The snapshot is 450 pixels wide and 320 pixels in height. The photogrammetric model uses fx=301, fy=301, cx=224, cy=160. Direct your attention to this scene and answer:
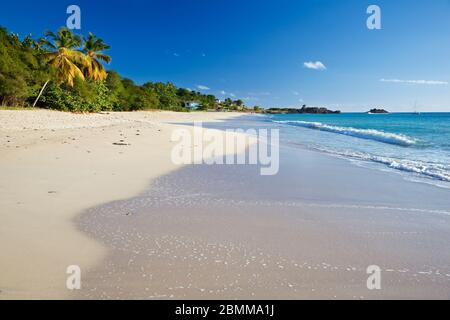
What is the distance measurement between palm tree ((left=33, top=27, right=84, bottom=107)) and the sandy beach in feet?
100

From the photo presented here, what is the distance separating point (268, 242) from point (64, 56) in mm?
37252

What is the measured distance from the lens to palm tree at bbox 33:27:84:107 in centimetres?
3291

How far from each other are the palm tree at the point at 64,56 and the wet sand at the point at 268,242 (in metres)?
32.7

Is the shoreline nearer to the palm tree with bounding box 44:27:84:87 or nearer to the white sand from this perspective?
the white sand

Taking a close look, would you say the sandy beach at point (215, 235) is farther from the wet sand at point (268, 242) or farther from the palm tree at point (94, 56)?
the palm tree at point (94, 56)

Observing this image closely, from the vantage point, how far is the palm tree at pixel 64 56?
108ft

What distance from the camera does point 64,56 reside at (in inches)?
1316

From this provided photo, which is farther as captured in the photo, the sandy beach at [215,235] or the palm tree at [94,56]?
the palm tree at [94,56]

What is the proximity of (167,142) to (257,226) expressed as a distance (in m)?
9.15

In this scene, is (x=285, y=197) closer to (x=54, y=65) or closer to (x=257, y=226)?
(x=257, y=226)

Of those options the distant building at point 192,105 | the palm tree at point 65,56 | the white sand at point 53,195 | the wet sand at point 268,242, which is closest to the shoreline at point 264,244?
the wet sand at point 268,242

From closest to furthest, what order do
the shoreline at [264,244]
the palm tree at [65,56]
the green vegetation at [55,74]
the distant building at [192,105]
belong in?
the shoreline at [264,244] → the green vegetation at [55,74] → the palm tree at [65,56] → the distant building at [192,105]

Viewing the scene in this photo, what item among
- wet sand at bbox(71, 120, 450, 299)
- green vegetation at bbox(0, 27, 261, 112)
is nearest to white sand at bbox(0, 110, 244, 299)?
wet sand at bbox(71, 120, 450, 299)

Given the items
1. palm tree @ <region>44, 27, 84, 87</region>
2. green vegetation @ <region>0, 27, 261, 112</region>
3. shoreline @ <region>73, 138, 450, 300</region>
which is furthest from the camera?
palm tree @ <region>44, 27, 84, 87</region>
